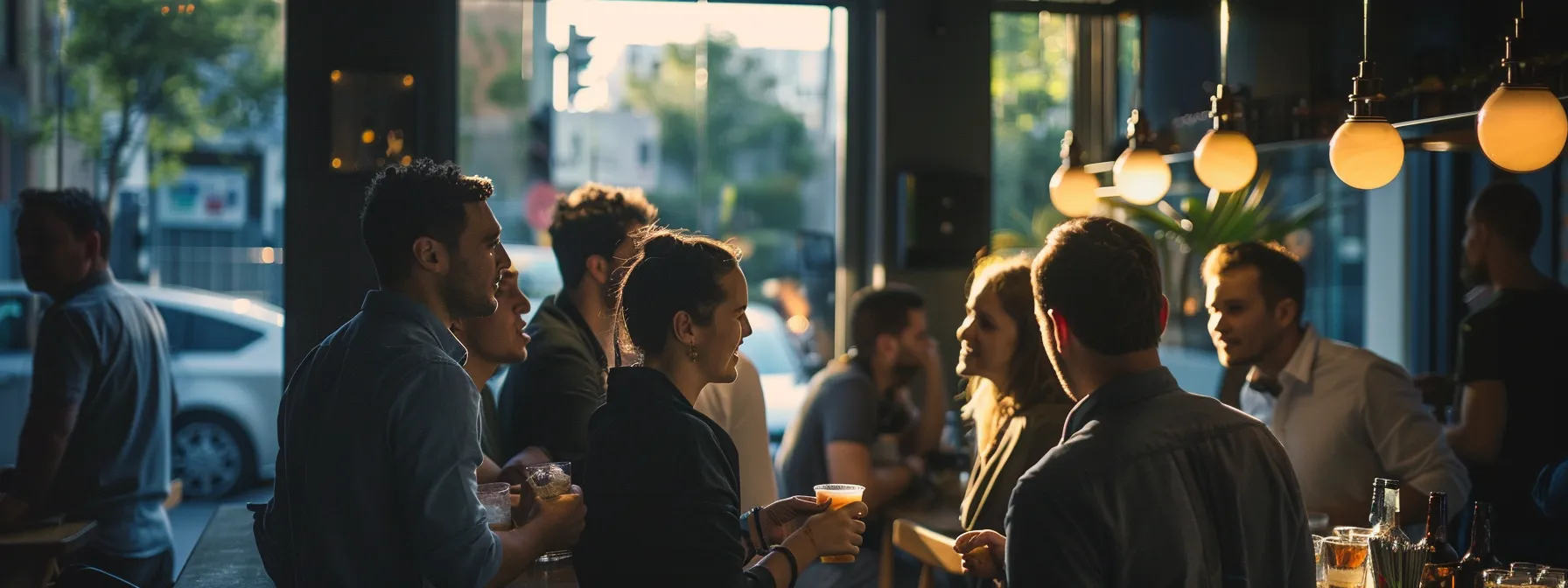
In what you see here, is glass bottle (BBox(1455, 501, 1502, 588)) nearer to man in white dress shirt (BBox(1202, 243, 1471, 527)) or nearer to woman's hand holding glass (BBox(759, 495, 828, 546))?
man in white dress shirt (BBox(1202, 243, 1471, 527))

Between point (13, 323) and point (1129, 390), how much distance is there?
19.0 ft

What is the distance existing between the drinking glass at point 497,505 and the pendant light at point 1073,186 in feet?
8.11

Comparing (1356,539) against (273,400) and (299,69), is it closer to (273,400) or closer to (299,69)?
(299,69)

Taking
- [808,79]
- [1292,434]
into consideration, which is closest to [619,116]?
[808,79]

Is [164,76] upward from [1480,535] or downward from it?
upward

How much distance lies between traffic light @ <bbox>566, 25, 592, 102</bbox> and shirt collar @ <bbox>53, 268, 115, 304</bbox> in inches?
118

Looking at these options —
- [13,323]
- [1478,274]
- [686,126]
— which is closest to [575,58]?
[686,126]

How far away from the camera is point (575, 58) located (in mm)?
6555

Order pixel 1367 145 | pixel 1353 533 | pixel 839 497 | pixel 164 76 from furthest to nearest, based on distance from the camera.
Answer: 1. pixel 164 76
2. pixel 1367 145
3. pixel 1353 533
4. pixel 839 497

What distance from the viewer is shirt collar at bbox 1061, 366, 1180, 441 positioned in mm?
1915

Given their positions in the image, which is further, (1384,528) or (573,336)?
(573,336)

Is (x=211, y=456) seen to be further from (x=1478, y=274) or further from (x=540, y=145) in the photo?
(x=1478, y=274)

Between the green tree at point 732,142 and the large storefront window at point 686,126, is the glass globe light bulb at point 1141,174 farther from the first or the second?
the green tree at point 732,142

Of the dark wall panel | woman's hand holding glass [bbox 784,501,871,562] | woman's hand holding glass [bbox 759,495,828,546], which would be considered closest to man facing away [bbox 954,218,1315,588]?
woman's hand holding glass [bbox 784,501,871,562]
